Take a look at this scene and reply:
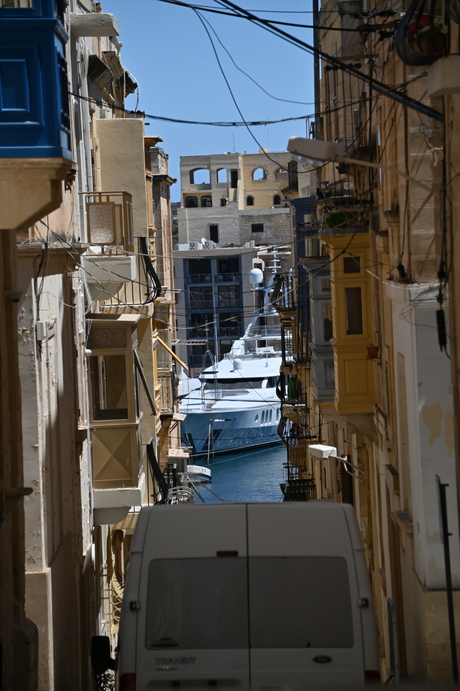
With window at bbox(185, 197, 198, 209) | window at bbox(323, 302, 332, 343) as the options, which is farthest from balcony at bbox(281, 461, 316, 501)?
window at bbox(185, 197, 198, 209)

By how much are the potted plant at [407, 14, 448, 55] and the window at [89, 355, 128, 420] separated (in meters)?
9.54

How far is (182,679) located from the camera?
6219 mm

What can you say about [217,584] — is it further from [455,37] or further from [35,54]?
[455,37]

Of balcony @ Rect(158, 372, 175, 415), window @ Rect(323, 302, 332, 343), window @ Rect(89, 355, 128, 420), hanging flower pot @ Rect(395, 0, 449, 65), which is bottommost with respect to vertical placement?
balcony @ Rect(158, 372, 175, 415)

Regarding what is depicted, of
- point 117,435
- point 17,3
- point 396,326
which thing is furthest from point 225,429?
point 17,3

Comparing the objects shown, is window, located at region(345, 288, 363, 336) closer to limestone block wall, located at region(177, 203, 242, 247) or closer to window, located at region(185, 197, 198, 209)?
limestone block wall, located at region(177, 203, 242, 247)

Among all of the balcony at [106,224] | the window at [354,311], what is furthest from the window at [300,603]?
the window at [354,311]

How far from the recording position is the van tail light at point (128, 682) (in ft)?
20.5

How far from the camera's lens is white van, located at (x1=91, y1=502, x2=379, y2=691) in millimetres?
6230

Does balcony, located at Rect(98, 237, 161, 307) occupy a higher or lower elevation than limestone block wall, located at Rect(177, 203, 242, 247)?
lower

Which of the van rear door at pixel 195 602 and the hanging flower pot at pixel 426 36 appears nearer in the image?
the van rear door at pixel 195 602

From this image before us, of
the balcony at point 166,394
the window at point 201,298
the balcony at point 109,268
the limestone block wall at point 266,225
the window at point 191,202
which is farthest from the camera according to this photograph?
the window at point 191,202

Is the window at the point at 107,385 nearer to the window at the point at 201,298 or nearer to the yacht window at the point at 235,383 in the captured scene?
the yacht window at the point at 235,383

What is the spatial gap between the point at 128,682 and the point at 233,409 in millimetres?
58656
